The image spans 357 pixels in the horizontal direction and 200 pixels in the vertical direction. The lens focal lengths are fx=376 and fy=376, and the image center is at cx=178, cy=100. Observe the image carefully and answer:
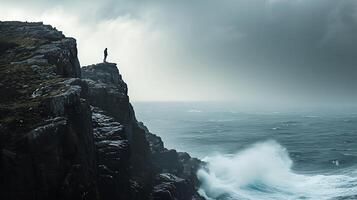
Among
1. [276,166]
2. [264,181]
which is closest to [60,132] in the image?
[264,181]

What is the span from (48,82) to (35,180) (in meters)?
10.7

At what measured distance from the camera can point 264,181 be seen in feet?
238

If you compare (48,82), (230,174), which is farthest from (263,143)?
(48,82)

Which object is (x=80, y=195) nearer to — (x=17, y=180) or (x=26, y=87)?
(x=17, y=180)

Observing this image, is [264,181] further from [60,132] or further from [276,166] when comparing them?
[60,132]

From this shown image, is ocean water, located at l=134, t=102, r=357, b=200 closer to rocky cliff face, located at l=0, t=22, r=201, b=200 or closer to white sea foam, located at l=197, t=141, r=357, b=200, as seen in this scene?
white sea foam, located at l=197, t=141, r=357, b=200

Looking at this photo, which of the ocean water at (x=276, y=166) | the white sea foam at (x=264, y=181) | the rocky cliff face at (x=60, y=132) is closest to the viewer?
A: the rocky cliff face at (x=60, y=132)

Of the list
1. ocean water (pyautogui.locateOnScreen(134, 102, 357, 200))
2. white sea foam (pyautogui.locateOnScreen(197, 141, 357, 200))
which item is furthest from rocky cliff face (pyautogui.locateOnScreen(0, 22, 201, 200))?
ocean water (pyautogui.locateOnScreen(134, 102, 357, 200))

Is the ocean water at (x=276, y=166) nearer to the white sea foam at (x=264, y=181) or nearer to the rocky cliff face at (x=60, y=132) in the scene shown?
the white sea foam at (x=264, y=181)

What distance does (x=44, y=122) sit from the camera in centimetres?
2572

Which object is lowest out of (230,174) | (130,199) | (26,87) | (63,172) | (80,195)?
(230,174)

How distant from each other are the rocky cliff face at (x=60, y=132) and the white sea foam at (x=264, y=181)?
14519mm

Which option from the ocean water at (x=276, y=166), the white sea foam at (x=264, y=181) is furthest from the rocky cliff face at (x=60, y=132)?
the ocean water at (x=276, y=166)

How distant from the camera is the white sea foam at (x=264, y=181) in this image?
62.5 meters
